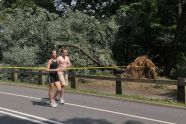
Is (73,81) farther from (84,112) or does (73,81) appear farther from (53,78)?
(84,112)

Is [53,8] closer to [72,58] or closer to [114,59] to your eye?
[114,59]

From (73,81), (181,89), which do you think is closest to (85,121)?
(181,89)

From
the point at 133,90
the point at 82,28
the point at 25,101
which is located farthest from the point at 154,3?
the point at 25,101

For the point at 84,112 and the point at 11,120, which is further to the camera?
the point at 84,112

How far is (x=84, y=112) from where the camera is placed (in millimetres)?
12930

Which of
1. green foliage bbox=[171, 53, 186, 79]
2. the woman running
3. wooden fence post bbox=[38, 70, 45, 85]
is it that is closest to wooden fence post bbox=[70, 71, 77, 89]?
wooden fence post bbox=[38, 70, 45, 85]

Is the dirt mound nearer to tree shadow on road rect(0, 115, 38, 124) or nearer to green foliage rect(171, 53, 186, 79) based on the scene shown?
green foliage rect(171, 53, 186, 79)

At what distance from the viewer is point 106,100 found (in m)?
16.1

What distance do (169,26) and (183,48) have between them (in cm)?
254

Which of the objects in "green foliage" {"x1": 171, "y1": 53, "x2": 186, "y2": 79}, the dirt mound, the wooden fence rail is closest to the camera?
the wooden fence rail

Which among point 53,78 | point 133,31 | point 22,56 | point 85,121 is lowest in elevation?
point 85,121

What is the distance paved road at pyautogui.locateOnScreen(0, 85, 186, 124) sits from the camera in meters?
11.5

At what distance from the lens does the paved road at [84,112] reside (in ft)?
37.6

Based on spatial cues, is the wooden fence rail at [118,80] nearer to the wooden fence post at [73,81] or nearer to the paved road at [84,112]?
the wooden fence post at [73,81]
